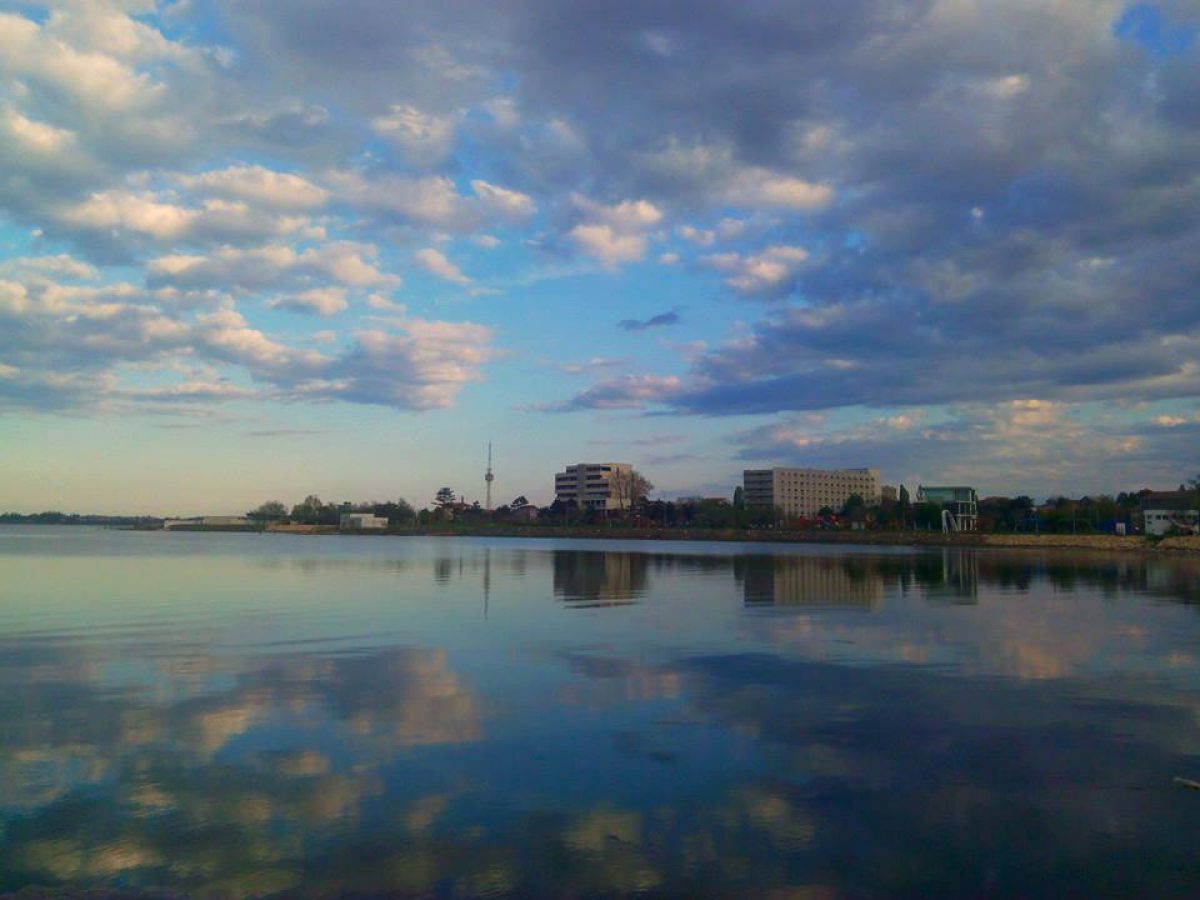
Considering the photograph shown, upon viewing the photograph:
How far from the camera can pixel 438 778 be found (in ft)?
32.6

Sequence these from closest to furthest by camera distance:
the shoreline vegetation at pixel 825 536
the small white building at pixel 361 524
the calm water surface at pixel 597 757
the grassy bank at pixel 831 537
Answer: the calm water surface at pixel 597 757, the grassy bank at pixel 831 537, the shoreline vegetation at pixel 825 536, the small white building at pixel 361 524

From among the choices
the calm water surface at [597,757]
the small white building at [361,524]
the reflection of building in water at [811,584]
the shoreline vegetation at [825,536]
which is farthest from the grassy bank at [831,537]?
the calm water surface at [597,757]

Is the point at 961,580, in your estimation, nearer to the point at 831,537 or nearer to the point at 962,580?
the point at 962,580

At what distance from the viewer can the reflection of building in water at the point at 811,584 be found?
31031 mm

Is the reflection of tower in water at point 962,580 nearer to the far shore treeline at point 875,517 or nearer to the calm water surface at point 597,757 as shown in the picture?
the calm water surface at point 597,757

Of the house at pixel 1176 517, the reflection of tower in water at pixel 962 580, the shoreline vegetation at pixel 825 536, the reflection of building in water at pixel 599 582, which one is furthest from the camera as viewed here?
the house at pixel 1176 517

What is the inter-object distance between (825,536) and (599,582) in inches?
3789

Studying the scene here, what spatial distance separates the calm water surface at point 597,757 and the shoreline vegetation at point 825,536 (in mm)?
76881

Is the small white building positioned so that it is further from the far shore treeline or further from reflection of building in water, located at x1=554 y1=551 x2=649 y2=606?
reflection of building in water, located at x1=554 y1=551 x2=649 y2=606

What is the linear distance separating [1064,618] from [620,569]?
90.0 feet

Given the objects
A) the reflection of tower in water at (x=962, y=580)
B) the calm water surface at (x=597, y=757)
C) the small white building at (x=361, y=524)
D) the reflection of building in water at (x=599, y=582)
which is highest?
the small white building at (x=361, y=524)

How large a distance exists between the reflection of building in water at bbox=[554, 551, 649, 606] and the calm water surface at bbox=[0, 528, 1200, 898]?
7131mm

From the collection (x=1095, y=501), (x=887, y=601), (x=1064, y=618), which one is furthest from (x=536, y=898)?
(x=1095, y=501)

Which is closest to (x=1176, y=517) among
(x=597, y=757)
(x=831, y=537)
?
(x=831, y=537)
